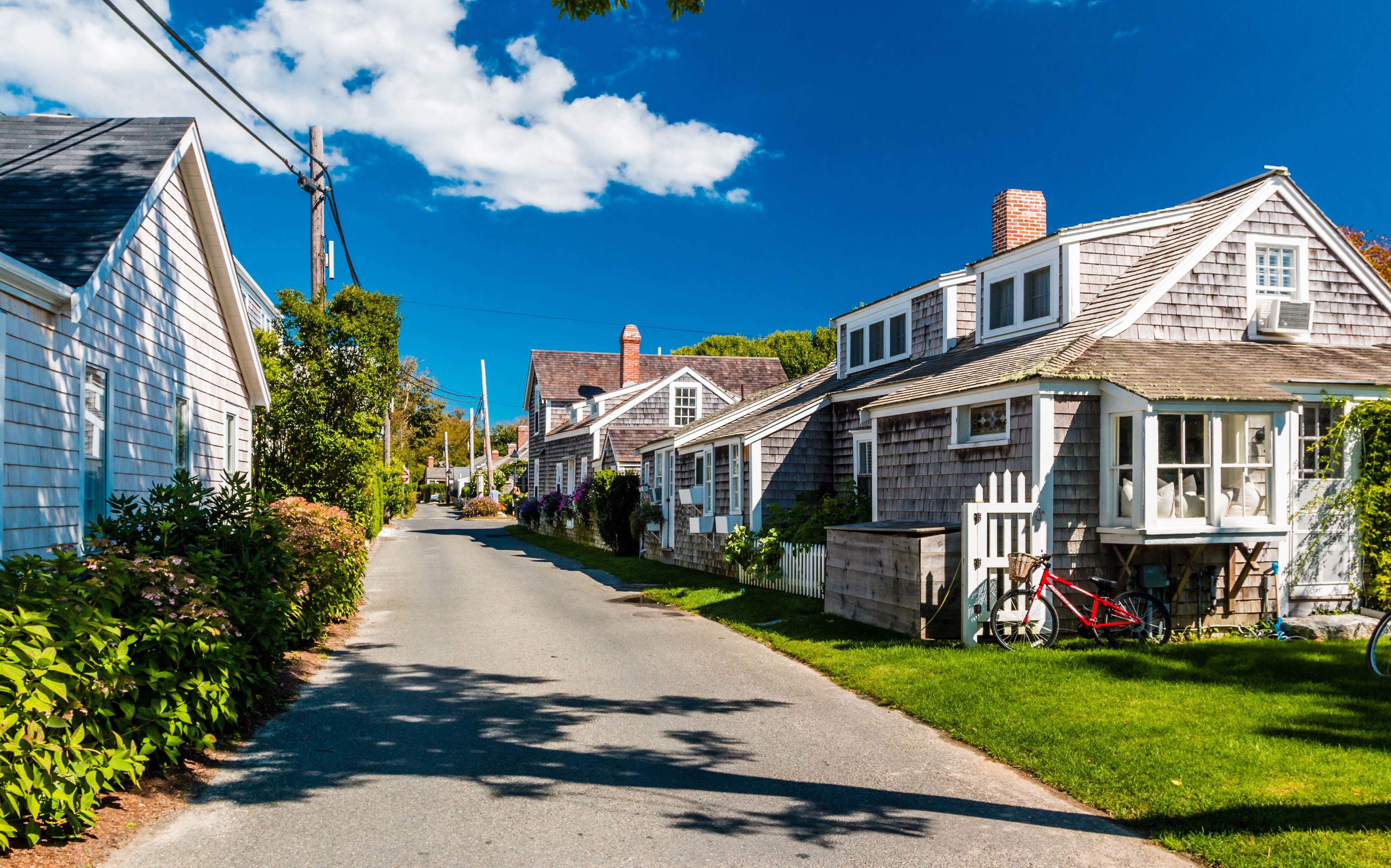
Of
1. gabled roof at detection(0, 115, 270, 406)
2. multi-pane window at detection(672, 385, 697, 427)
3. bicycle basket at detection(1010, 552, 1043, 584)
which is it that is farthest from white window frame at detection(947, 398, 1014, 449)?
multi-pane window at detection(672, 385, 697, 427)

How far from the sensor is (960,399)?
1436 cm

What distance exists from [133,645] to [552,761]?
298cm

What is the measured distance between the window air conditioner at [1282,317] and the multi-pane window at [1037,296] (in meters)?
3.17

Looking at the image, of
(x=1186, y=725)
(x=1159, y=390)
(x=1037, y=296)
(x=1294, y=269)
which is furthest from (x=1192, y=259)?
(x=1186, y=725)

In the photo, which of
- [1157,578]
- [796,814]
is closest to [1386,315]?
[1157,578]

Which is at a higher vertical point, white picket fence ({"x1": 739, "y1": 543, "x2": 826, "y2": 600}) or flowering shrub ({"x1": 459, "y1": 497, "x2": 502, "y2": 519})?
white picket fence ({"x1": 739, "y1": 543, "x2": 826, "y2": 600})

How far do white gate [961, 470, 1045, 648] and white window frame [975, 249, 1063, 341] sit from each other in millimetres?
5277

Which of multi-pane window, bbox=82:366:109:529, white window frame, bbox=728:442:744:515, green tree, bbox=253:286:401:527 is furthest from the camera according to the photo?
white window frame, bbox=728:442:744:515

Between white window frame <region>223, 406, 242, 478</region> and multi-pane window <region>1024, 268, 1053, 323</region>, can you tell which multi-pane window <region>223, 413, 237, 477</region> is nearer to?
white window frame <region>223, 406, 242, 478</region>

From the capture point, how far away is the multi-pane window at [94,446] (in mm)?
9672

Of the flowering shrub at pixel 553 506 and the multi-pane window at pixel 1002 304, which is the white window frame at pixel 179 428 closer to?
the multi-pane window at pixel 1002 304

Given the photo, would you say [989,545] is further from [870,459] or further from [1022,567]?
[870,459]

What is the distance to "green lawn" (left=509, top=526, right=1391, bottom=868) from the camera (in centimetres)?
558

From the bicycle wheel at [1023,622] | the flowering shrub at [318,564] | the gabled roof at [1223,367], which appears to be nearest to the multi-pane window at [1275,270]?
the gabled roof at [1223,367]
